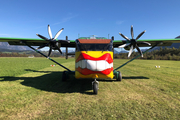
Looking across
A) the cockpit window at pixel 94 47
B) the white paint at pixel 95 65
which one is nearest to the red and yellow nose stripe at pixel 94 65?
the white paint at pixel 95 65

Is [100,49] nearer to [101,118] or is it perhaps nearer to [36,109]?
[101,118]

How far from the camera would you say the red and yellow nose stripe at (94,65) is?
5410mm

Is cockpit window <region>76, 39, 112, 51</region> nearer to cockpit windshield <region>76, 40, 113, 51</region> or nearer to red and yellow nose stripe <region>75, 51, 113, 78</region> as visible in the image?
cockpit windshield <region>76, 40, 113, 51</region>

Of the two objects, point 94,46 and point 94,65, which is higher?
point 94,46

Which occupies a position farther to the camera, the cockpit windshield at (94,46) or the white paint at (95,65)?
the cockpit windshield at (94,46)

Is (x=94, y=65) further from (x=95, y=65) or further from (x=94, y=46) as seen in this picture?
(x=94, y=46)

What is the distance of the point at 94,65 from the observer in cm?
538

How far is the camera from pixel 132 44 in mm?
8461

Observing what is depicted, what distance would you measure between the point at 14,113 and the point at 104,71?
13.8 feet

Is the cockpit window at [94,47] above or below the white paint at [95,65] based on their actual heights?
above

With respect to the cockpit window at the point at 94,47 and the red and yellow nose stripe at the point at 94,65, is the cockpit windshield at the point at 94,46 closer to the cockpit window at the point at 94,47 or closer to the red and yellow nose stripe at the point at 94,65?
the cockpit window at the point at 94,47

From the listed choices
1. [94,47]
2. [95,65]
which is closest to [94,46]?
[94,47]

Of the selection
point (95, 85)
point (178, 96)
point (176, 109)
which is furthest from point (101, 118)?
point (178, 96)

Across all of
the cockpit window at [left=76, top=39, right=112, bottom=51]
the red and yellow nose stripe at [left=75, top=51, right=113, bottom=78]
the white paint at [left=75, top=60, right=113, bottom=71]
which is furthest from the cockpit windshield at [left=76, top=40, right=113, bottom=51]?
the white paint at [left=75, top=60, right=113, bottom=71]
